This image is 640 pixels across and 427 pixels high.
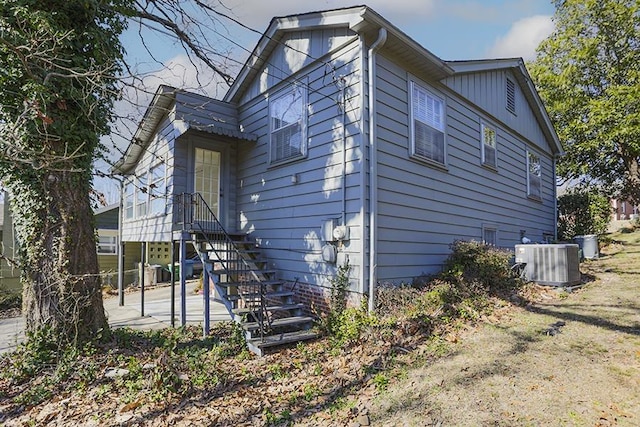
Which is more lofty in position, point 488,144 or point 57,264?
point 488,144

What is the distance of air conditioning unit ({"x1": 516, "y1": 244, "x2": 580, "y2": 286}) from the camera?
761 cm

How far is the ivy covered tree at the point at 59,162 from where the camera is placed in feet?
15.7

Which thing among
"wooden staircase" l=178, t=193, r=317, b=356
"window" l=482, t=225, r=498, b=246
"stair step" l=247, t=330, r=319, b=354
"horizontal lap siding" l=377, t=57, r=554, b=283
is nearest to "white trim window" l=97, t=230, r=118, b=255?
"wooden staircase" l=178, t=193, r=317, b=356

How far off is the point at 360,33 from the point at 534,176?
9.00 metres

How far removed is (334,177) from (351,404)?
3.73m

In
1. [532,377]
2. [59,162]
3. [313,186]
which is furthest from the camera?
[313,186]

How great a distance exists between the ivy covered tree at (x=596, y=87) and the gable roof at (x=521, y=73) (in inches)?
193

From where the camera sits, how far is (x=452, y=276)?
6715mm

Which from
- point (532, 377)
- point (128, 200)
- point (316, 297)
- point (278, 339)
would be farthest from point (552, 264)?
point (128, 200)

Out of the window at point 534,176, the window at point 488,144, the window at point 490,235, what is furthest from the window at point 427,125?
the window at point 534,176

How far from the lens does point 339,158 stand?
20.9ft

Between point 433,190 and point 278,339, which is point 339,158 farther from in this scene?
point 278,339

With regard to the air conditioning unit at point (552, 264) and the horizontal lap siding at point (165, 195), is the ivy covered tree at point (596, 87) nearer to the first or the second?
the air conditioning unit at point (552, 264)

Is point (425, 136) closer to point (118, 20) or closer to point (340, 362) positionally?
point (340, 362)
